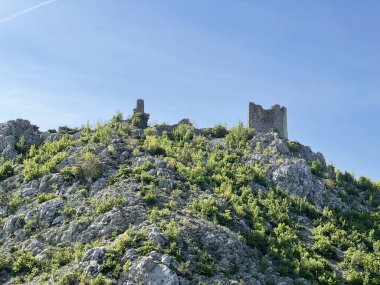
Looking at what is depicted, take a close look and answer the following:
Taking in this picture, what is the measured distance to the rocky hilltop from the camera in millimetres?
33156

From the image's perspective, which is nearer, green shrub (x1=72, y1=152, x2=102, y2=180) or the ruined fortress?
green shrub (x1=72, y1=152, x2=102, y2=180)

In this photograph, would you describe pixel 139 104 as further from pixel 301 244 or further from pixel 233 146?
pixel 301 244

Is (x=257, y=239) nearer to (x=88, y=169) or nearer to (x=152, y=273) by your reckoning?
(x=152, y=273)

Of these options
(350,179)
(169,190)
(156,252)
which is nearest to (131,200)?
(169,190)

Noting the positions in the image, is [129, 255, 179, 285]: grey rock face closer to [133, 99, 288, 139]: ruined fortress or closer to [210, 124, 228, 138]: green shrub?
[210, 124, 228, 138]: green shrub

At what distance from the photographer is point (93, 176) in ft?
143

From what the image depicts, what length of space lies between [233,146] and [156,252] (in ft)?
76.3

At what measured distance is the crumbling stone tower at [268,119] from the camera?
5850cm

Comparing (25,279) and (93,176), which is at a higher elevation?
(93,176)

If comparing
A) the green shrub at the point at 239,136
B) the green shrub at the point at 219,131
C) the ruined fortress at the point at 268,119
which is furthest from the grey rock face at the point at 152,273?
the ruined fortress at the point at 268,119

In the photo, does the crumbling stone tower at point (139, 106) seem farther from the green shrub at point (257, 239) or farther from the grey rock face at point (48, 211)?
the green shrub at point (257, 239)

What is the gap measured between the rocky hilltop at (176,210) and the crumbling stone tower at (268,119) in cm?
285

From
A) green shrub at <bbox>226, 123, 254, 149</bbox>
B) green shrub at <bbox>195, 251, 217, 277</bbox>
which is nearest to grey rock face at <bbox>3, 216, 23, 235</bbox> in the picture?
green shrub at <bbox>195, 251, 217, 277</bbox>

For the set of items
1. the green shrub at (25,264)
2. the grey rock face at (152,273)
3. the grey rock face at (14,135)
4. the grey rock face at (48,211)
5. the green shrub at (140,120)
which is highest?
the green shrub at (140,120)
